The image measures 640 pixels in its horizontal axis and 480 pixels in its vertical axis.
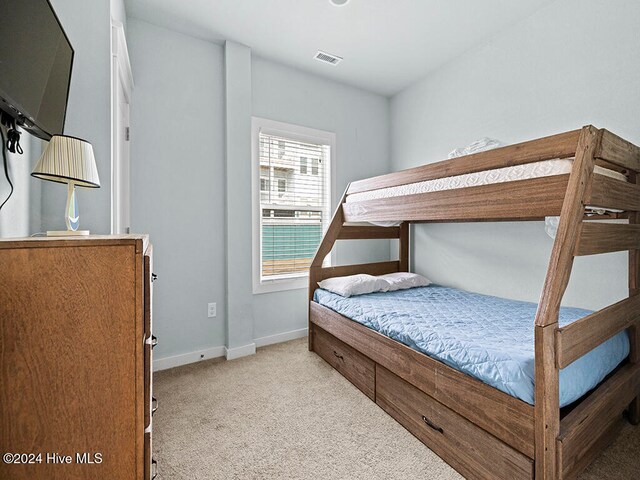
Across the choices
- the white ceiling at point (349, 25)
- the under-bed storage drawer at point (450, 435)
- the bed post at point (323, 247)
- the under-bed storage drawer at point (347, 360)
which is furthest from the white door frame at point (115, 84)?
the under-bed storage drawer at point (450, 435)

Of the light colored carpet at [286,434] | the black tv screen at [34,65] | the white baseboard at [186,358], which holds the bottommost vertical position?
the light colored carpet at [286,434]

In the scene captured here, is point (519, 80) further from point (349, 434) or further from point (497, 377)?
point (349, 434)

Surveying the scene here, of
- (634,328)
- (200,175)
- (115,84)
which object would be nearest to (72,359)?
(115,84)

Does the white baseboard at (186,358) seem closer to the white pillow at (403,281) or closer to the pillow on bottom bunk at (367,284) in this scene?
the pillow on bottom bunk at (367,284)

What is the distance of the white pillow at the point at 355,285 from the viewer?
2531 millimetres

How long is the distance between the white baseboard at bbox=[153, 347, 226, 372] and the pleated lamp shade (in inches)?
69.7

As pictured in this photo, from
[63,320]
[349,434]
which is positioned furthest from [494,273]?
[63,320]

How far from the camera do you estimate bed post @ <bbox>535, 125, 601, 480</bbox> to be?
1.11 m

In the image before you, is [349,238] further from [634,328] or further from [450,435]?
[634,328]

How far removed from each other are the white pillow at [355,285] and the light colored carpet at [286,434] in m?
0.63

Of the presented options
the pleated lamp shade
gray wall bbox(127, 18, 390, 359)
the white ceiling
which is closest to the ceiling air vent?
the white ceiling

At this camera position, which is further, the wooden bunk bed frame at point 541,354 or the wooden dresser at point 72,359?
the wooden bunk bed frame at point 541,354

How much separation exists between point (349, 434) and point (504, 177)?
1.54 meters

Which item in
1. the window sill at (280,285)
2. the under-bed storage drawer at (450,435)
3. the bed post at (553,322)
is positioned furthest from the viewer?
the window sill at (280,285)
